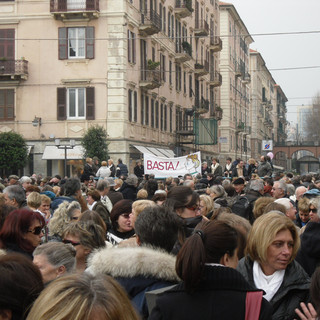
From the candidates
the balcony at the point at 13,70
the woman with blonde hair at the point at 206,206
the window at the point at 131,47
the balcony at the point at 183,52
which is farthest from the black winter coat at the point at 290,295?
the balcony at the point at 183,52

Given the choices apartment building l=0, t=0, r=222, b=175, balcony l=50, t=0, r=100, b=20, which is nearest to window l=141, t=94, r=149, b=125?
apartment building l=0, t=0, r=222, b=175

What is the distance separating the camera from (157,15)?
1535 inches

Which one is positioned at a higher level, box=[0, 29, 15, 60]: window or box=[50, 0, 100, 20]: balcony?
box=[50, 0, 100, 20]: balcony

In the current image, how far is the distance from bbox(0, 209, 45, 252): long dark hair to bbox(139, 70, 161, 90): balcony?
30.6m

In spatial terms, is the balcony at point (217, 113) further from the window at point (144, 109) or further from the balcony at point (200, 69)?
A: the window at point (144, 109)

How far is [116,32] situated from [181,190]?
27341 millimetres

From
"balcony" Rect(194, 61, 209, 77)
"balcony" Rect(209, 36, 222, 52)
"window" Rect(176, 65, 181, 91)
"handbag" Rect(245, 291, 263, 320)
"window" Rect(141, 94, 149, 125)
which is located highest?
"balcony" Rect(209, 36, 222, 52)

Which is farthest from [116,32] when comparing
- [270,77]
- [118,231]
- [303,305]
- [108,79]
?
[270,77]

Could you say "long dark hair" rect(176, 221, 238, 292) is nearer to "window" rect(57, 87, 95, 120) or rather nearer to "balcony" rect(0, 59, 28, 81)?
"window" rect(57, 87, 95, 120)

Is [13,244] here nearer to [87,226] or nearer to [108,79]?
[87,226]

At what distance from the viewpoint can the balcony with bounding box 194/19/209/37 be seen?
166 feet

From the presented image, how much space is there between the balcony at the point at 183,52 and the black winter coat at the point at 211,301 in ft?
136

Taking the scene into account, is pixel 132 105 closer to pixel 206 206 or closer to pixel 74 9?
pixel 74 9

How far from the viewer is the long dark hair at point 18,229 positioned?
5645mm
